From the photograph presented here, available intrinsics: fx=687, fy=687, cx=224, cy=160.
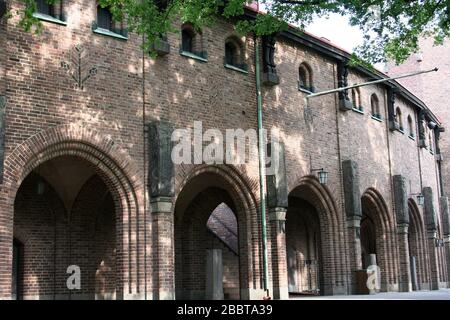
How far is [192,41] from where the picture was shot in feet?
56.8

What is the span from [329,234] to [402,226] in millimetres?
4993

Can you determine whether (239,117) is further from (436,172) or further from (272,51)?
(436,172)

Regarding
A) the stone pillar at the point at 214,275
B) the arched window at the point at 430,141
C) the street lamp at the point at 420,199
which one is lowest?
the stone pillar at the point at 214,275

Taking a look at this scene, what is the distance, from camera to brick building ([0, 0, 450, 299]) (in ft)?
45.1

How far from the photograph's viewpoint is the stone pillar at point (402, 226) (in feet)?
81.7

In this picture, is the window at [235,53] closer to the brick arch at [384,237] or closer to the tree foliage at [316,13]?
the tree foliage at [316,13]

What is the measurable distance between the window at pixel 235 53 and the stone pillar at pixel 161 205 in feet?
13.3

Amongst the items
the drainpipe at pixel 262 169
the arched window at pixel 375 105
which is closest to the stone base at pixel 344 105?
the arched window at pixel 375 105

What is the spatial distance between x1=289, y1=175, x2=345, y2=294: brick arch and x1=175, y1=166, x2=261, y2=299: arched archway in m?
2.62

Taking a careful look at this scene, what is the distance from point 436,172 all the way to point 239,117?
17.4m

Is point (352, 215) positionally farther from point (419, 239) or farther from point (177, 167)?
point (419, 239)
